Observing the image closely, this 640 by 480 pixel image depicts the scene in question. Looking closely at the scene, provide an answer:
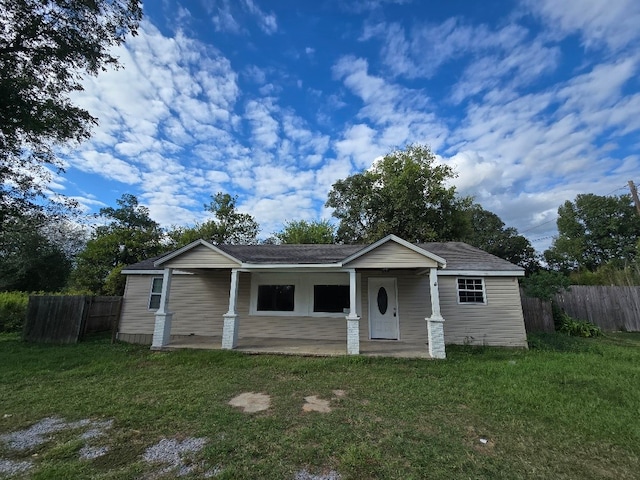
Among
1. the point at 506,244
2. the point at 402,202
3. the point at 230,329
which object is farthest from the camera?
the point at 506,244

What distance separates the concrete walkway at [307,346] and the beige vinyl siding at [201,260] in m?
2.37

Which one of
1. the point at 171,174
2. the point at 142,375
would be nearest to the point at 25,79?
the point at 171,174

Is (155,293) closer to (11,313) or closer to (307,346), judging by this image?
(307,346)

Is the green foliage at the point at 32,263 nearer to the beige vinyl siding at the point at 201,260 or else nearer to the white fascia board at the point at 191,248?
the white fascia board at the point at 191,248

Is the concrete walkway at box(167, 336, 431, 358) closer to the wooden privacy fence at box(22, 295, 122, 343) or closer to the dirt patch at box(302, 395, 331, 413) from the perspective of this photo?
the dirt patch at box(302, 395, 331, 413)

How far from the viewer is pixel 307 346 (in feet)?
28.1

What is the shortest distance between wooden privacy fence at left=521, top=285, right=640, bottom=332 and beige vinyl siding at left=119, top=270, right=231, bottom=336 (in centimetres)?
1174

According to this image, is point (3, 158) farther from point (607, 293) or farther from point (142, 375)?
point (607, 293)

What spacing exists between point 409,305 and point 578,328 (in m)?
7.02

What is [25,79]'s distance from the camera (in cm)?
814

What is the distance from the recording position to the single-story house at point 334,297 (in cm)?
820

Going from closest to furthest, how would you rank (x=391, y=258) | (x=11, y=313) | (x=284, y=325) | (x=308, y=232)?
(x=391, y=258), (x=284, y=325), (x=11, y=313), (x=308, y=232)

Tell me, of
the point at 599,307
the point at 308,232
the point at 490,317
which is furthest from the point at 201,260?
the point at 308,232

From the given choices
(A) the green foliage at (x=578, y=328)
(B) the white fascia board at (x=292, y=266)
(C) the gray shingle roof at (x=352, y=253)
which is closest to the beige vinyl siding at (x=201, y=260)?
(C) the gray shingle roof at (x=352, y=253)
